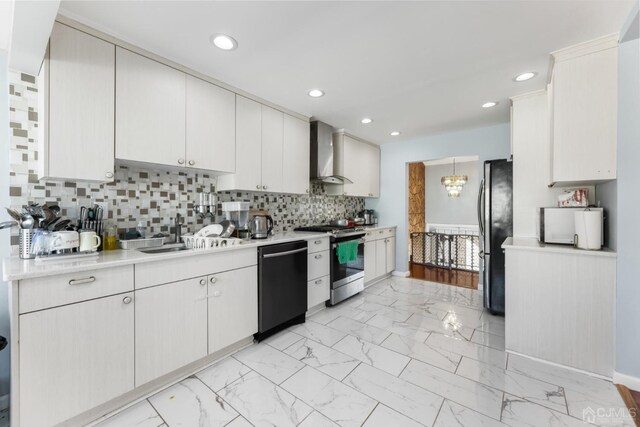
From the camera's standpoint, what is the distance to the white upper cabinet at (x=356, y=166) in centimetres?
384

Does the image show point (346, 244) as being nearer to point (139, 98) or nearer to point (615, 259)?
point (615, 259)

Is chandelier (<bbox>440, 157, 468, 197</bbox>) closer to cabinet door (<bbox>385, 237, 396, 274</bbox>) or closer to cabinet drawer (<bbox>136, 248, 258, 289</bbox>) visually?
cabinet door (<bbox>385, 237, 396, 274</bbox>)

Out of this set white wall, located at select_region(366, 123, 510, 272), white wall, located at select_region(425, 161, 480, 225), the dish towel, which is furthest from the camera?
white wall, located at select_region(425, 161, 480, 225)

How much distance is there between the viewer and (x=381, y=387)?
1.71m

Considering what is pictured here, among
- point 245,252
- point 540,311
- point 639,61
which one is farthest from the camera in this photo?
point 245,252

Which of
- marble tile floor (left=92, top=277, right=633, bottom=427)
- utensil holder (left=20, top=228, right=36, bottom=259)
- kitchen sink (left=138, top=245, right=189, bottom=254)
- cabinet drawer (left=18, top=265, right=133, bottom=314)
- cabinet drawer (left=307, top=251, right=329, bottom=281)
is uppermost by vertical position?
utensil holder (left=20, top=228, right=36, bottom=259)

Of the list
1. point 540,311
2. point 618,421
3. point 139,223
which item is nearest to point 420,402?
point 618,421

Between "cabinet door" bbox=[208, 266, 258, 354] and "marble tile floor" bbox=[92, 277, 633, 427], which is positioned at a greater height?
"cabinet door" bbox=[208, 266, 258, 354]

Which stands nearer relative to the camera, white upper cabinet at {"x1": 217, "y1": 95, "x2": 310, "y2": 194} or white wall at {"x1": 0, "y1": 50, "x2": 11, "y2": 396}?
white wall at {"x1": 0, "y1": 50, "x2": 11, "y2": 396}

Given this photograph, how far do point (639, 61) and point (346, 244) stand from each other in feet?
8.84

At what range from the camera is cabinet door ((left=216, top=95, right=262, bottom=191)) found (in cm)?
250

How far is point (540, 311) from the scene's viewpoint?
199 cm

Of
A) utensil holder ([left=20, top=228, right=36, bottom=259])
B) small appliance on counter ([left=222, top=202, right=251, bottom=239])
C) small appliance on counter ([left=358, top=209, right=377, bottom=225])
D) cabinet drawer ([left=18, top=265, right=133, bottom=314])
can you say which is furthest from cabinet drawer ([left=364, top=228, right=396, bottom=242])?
utensil holder ([left=20, top=228, right=36, bottom=259])

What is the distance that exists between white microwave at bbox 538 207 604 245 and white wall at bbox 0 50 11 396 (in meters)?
3.93
